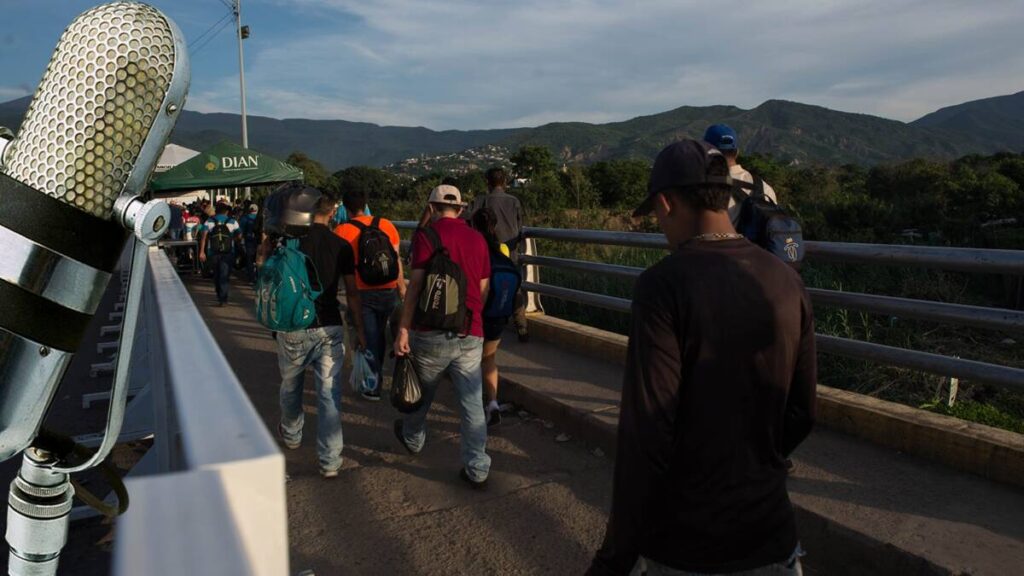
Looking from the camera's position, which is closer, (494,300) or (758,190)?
(758,190)

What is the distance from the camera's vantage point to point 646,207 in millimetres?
2234

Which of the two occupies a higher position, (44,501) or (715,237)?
(715,237)

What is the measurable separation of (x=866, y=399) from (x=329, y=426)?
3415 mm

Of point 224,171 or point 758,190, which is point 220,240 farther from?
point 758,190

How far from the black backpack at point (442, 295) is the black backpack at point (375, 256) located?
1630 millimetres

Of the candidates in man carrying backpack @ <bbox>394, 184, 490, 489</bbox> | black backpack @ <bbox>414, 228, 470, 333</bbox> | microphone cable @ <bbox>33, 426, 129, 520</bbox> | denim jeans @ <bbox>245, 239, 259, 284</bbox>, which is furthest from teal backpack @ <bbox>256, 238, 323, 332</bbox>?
denim jeans @ <bbox>245, 239, 259, 284</bbox>

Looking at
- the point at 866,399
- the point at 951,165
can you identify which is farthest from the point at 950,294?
the point at 951,165

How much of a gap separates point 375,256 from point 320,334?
4.30 ft

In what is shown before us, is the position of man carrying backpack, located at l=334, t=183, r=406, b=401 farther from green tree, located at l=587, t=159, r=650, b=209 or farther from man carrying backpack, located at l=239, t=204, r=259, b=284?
green tree, located at l=587, t=159, r=650, b=209

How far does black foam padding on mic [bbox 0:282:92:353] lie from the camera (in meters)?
0.92

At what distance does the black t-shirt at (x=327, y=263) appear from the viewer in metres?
4.93

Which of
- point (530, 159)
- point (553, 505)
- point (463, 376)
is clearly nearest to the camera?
point (553, 505)

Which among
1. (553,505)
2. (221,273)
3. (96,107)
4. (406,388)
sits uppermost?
(96,107)

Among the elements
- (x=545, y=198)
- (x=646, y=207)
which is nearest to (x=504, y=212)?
(x=646, y=207)
